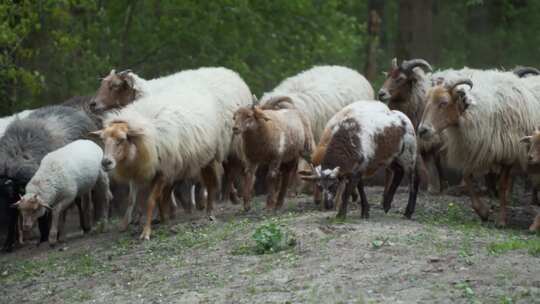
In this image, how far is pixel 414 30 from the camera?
2198 centimetres

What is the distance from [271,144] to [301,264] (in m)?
3.97

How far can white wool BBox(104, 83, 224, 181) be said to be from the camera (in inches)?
534

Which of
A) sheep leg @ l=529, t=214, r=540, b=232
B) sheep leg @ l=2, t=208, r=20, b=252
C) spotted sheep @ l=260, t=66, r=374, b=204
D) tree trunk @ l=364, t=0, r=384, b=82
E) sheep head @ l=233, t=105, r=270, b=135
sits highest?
tree trunk @ l=364, t=0, r=384, b=82

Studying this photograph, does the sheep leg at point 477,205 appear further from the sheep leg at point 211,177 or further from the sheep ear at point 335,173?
the sheep leg at point 211,177

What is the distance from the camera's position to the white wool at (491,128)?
1338 centimetres

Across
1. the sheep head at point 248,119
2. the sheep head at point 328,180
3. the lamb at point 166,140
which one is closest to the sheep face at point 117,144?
the lamb at point 166,140

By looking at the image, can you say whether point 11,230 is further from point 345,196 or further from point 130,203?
point 345,196

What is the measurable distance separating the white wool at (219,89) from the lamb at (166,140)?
36 mm

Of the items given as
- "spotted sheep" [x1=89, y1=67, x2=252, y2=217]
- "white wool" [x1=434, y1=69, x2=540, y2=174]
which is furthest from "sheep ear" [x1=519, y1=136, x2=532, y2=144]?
"spotted sheep" [x1=89, y1=67, x2=252, y2=217]

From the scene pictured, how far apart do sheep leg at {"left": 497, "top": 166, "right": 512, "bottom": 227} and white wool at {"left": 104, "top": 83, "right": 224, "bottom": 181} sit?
12.7ft

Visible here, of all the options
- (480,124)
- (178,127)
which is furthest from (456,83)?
(178,127)

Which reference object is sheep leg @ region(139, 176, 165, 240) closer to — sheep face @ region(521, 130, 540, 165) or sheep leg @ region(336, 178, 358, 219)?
sheep leg @ region(336, 178, 358, 219)

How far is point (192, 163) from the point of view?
14.2m

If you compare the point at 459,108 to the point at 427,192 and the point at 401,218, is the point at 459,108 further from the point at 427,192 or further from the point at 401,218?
the point at 427,192
